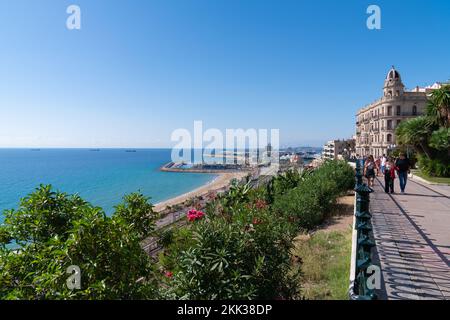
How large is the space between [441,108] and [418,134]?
315 centimetres

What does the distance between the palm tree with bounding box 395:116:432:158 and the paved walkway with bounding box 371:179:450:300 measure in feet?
46.5

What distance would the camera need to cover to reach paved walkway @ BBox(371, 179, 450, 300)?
426 centimetres

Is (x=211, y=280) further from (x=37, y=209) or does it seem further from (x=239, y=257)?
(x=37, y=209)

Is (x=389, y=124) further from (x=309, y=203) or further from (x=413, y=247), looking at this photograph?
(x=413, y=247)

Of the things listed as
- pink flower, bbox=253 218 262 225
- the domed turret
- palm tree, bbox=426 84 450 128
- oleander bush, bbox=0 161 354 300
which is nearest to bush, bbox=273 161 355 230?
pink flower, bbox=253 218 262 225

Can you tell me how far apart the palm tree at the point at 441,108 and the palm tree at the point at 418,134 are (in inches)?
28.3

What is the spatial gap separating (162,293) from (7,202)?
220ft

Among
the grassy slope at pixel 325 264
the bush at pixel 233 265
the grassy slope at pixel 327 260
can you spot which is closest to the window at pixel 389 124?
the grassy slope at pixel 327 260

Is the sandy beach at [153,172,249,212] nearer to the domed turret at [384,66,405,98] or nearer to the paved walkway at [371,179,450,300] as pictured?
the paved walkway at [371,179,450,300]

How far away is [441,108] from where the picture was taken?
22.5 meters

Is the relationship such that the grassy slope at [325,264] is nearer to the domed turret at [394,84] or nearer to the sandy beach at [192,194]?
the sandy beach at [192,194]

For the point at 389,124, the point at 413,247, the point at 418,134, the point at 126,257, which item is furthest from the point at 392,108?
the point at 126,257
